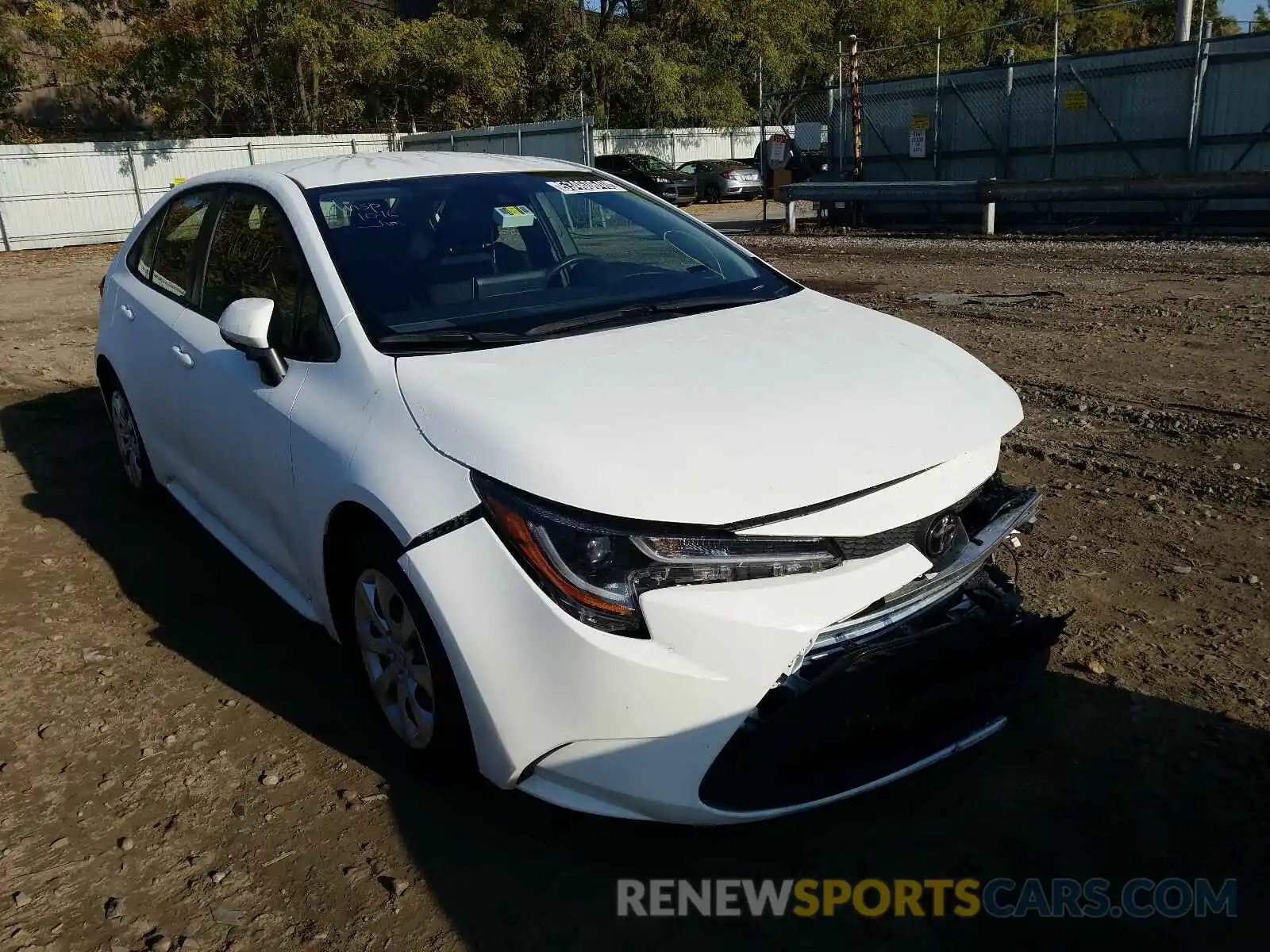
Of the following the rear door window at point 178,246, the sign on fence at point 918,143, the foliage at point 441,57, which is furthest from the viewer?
the foliage at point 441,57

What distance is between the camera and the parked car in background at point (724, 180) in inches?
1176

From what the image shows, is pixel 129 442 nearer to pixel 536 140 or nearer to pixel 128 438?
pixel 128 438

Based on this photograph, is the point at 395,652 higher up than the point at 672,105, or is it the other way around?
the point at 672,105

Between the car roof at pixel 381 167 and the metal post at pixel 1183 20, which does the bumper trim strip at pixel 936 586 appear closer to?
the car roof at pixel 381 167

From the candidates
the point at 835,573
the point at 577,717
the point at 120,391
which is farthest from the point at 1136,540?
the point at 120,391

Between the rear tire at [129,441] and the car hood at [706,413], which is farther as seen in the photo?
the rear tire at [129,441]

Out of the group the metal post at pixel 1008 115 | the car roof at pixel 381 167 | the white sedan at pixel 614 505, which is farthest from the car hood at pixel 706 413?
the metal post at pixel 1008 115

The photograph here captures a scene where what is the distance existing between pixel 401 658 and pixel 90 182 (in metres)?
26.7

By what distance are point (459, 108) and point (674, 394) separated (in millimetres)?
36545

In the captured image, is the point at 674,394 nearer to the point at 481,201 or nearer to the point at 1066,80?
the point at 481,201

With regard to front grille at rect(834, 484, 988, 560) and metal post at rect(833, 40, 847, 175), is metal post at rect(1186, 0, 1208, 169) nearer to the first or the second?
metal post at rect(833, 40, 847, 175)

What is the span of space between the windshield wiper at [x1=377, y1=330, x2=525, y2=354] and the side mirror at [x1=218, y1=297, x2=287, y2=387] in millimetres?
440

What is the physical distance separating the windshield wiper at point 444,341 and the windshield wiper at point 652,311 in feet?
0.31

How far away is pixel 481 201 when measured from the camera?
156 inches
